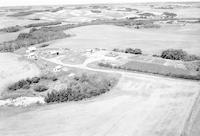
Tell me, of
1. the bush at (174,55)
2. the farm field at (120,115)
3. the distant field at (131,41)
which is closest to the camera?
the farm field at (120,115)

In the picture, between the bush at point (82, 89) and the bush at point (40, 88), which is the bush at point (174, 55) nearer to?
the bush at point (82, 89)

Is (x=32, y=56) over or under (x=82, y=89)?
over

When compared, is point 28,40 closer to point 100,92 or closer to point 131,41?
point 131,41

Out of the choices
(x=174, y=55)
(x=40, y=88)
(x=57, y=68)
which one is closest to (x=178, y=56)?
(x=174, y=55)

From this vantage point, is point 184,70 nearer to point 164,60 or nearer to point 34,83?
point 164,60

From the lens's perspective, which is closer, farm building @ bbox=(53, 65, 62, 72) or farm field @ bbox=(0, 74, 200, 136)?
farm field @ bbox=(0, 74, 200, 136)

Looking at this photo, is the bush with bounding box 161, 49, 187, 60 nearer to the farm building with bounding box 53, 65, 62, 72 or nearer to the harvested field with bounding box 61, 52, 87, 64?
the harvested field with bounding box 61, 52, 87, 64

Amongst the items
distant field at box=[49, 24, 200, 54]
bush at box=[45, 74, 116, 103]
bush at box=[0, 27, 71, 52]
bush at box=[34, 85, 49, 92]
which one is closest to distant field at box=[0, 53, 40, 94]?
bush at box=[34, 85, 49, 92]

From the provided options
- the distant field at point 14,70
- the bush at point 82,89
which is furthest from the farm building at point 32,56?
the bush at point 82,89

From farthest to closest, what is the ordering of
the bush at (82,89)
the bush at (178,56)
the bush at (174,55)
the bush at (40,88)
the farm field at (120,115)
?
1. the bush at (174,55)
2. the bush at (178,56)
3. the bush at (40,88)
4. the bush at (82,89)
5. the farm field at (120,115)
